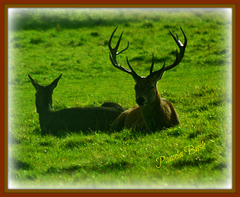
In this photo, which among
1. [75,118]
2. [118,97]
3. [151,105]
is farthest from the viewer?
[118,97]

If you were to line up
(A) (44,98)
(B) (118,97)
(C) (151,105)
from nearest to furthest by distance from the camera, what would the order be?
(C) (151,105), (A) (44,98), (B) (118,97)

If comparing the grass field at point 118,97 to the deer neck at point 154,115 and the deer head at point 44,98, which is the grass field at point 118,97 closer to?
the deer neck at point 154,115

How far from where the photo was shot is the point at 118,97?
53.7ft

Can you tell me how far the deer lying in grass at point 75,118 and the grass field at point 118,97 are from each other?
56 centimetres

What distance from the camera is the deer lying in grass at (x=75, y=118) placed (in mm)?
11000

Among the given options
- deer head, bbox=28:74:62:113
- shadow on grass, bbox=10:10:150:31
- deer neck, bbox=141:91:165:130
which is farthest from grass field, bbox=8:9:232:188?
deer head, bbox=28:74:62:113

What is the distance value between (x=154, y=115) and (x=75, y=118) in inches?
122

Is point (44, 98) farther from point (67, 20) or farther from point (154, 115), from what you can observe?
point (67, 20)

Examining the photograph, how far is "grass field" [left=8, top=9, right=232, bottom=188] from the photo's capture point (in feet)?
22.1

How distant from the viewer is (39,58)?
2520cm

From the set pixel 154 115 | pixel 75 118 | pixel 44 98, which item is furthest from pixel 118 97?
pixel 154 115

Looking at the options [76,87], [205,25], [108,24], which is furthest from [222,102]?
[108,24]

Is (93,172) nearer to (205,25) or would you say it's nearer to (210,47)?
(210,47)

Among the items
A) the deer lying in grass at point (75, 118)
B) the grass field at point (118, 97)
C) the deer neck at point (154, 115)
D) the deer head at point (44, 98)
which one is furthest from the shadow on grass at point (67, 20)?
the deer neck at point (154, 115)
